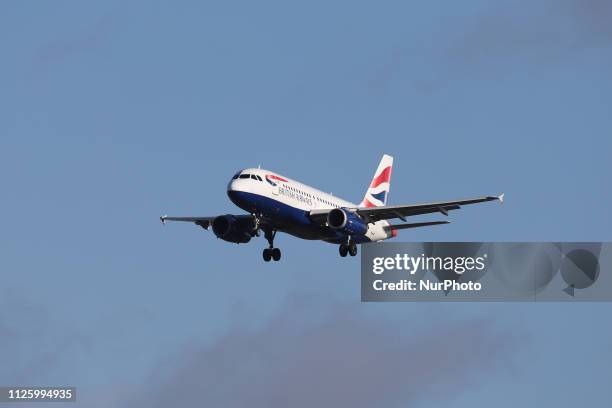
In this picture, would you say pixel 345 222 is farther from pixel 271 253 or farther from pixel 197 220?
pixel 197 220

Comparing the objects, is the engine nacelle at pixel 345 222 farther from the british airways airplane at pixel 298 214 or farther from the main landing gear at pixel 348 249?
the main landing gear at pixel 348 249

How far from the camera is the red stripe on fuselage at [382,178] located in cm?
9281

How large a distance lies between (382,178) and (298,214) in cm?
2241

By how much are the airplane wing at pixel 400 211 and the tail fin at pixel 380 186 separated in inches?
503

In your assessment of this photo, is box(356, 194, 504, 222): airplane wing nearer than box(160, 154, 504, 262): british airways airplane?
No

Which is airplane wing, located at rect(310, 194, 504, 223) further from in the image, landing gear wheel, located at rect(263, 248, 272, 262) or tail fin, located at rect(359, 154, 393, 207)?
tail fin, located at rect(359, 154, 393, 207)

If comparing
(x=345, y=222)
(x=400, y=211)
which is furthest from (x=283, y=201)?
(x=400, y=211)

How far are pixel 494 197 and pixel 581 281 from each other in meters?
10.4

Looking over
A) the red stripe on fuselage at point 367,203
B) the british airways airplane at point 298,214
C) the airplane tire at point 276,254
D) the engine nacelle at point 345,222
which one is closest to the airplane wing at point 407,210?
the british airways airplane at point 298,214

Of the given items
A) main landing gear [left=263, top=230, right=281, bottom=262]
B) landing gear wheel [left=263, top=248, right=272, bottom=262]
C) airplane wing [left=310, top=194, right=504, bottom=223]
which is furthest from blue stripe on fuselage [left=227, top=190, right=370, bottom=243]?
landing gear wheel [left=263, top=248, right=272, bottom=262]

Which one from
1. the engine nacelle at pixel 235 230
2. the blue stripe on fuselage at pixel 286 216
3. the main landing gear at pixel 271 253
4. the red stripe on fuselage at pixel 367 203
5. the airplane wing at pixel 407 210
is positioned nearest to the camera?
the blue stripe on fuselage at pixel 286 216

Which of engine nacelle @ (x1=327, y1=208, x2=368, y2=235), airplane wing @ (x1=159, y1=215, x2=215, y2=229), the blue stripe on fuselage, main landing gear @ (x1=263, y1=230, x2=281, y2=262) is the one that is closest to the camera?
the blue stripe on fuselage

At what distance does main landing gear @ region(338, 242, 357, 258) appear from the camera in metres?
76.7

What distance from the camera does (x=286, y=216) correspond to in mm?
72062
